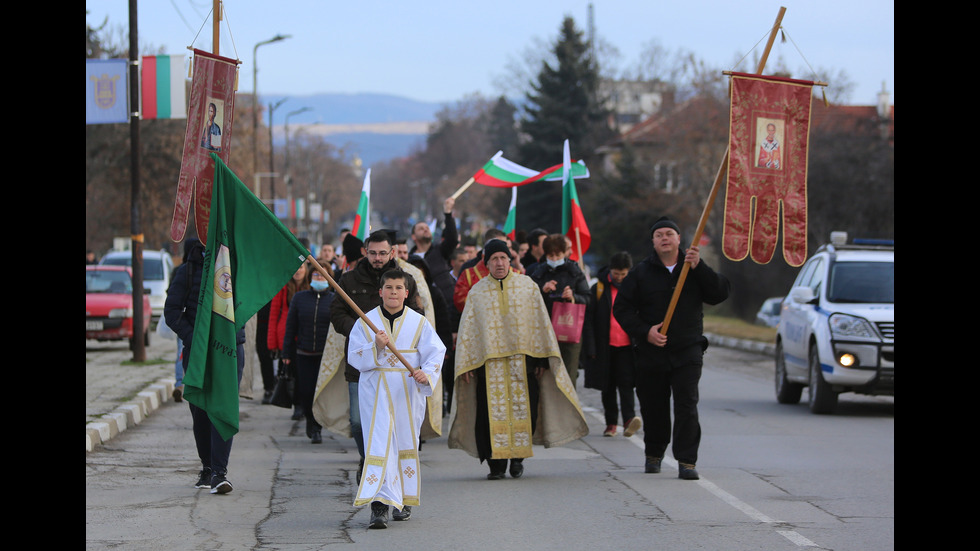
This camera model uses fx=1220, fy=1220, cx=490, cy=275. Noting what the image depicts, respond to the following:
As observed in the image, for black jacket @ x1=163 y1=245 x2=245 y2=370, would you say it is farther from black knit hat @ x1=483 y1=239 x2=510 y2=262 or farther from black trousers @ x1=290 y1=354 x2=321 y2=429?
black trousers @ x1=290 y1=354 x2=321 y2=429

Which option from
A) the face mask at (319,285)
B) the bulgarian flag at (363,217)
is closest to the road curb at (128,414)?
the face mask at (319,285)

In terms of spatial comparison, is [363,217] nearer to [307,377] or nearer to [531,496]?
[307,377]

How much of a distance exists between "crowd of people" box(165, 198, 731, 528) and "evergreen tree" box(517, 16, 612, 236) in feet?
182

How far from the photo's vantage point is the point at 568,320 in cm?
1176

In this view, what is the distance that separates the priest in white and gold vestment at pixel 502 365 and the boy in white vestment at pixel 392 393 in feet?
5.50

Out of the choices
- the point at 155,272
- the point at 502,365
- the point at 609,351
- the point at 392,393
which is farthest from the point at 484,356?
the point at 155,272

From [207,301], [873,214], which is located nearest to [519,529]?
[207,301]

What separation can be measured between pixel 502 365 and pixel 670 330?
1372 mm

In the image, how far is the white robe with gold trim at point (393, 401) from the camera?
759 centimetres

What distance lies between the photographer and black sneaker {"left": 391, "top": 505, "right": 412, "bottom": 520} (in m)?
7.91

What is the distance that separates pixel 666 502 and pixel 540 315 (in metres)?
1.96

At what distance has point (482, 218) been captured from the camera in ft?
300

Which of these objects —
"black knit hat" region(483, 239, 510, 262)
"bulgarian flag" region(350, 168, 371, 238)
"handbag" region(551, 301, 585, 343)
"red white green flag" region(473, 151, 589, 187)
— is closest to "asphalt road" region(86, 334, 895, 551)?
"handbag" region(551, 301, 585, 343)
